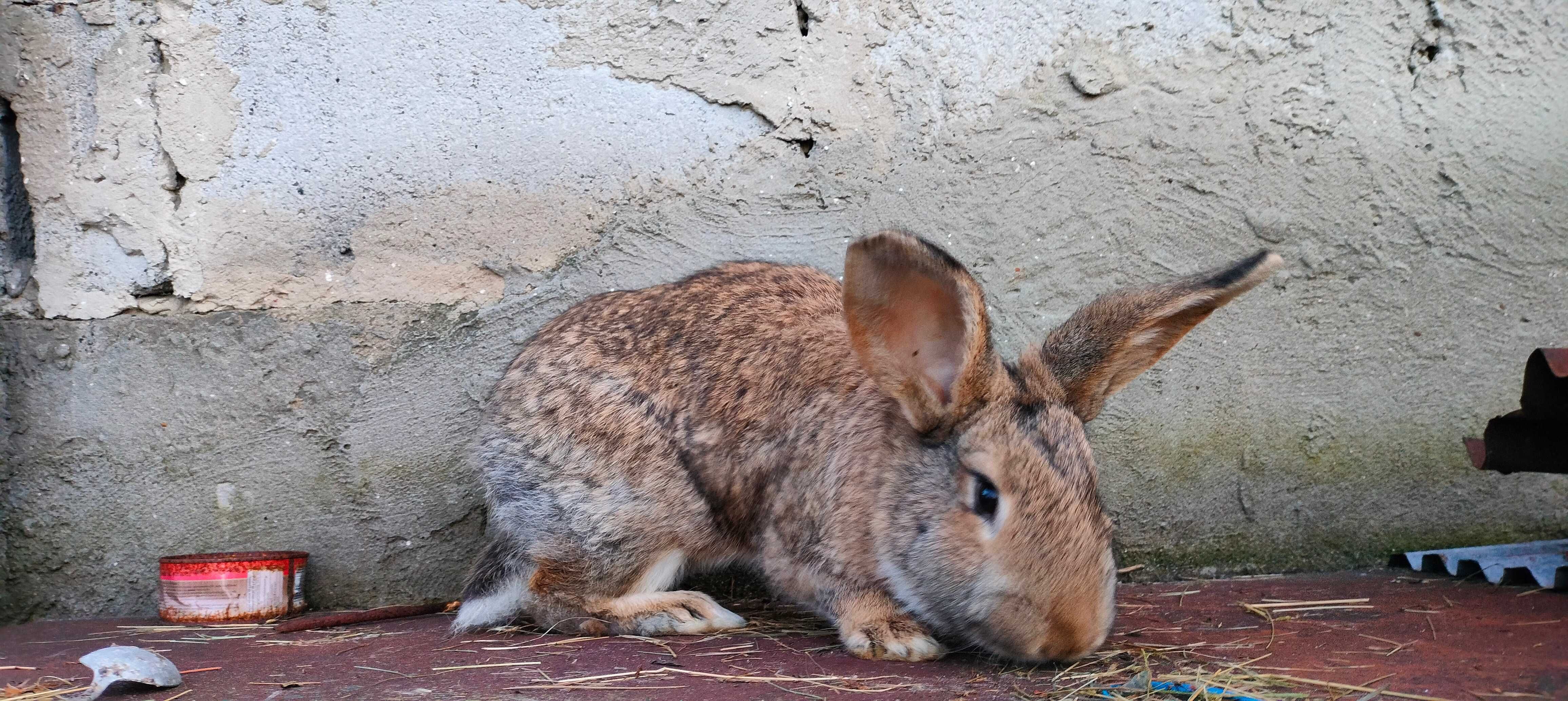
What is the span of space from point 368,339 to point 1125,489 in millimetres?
2378

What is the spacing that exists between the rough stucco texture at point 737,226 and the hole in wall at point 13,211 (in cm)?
5

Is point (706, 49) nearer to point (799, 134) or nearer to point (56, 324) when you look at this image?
point (799, 134)

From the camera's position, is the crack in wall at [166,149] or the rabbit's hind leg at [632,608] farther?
the crack in wall at [166,149]

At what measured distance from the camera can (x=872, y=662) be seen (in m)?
2.47

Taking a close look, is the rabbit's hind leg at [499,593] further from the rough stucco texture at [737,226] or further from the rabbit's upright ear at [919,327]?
the rabbit's upright ear at [919,327]

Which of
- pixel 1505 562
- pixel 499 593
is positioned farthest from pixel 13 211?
pixel 1505 562

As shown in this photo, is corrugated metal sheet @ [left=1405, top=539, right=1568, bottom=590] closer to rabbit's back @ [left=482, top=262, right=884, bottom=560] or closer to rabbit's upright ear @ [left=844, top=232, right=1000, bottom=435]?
rabbit's upright ear @ [left=844, top=232, right=1000, bottom=435]

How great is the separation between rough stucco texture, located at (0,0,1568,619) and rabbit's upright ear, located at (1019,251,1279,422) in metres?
0.88

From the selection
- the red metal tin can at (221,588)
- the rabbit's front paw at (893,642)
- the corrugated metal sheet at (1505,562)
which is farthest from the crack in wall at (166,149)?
the corrugated metal sheet at (1505,562)

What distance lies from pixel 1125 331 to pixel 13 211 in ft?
10.5

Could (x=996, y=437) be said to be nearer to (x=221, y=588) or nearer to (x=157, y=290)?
(x=221, y=588)

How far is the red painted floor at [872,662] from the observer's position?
214 cm

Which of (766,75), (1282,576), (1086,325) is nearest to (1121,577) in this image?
(1282,576)

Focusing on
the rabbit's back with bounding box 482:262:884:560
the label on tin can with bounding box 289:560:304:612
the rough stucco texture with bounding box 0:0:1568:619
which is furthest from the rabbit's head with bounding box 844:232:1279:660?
the label on tin can with bounding box 289:560:304:612
